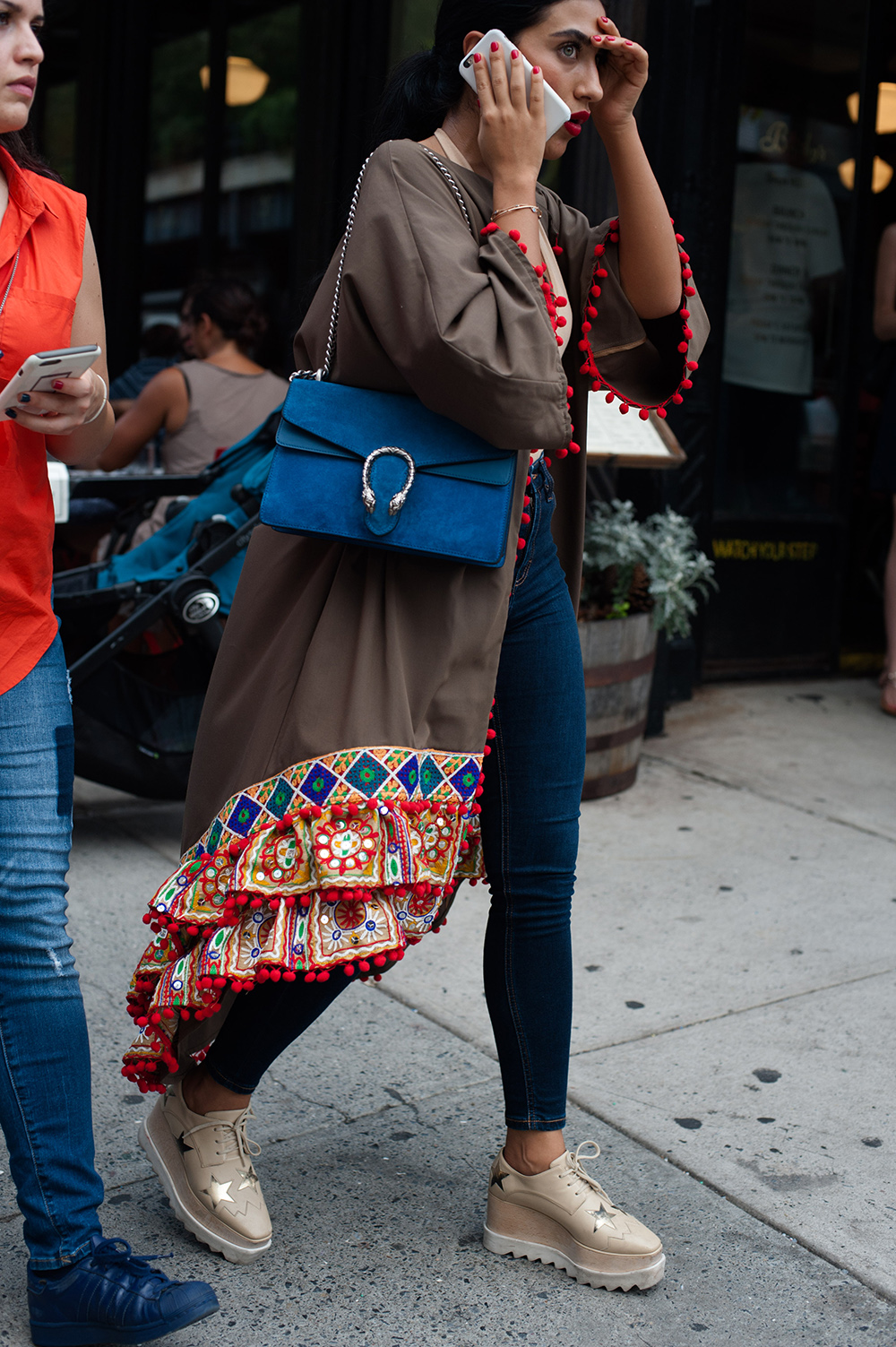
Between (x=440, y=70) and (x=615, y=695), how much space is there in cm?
254

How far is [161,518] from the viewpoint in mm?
4426

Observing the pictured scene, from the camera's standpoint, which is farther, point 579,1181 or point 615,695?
point 615,695

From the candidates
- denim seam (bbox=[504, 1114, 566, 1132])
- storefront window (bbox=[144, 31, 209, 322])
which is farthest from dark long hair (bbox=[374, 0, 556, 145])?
storefront window (bbox=[144, 31, 209, 322])

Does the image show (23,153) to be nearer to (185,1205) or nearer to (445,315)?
(445,315)

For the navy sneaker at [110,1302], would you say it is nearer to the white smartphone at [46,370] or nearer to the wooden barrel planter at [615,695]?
the white smartphone at [46,370]

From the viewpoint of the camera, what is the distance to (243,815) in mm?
1951

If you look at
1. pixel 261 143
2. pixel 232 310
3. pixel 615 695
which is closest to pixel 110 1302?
pixel 615 695

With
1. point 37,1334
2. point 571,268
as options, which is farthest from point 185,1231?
point 571,268

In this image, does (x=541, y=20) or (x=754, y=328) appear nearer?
(x=541, y=20)

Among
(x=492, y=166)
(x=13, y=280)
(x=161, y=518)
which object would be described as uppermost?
(x=492, y=166)

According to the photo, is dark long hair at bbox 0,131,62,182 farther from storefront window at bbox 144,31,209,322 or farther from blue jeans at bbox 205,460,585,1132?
storefront window at bbox 144,31,209,322

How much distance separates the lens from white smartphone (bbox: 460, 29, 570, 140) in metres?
1.83

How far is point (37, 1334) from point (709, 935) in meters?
2.05

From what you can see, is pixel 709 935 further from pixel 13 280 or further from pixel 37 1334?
pixel 13 280
